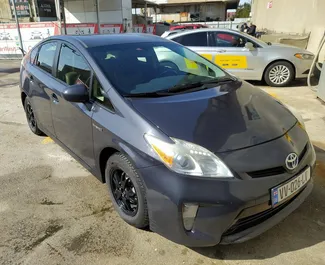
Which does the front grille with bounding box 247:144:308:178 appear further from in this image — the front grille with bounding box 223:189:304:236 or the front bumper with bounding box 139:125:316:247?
the front grille with bounding box 223:189:304:236

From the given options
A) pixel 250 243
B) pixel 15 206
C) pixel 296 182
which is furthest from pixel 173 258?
pixel 15 206

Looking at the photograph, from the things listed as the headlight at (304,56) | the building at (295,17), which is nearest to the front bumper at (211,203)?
the headlight at (304,56)

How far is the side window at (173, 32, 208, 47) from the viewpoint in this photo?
24.6ft

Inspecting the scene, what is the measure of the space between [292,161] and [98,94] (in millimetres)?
1682

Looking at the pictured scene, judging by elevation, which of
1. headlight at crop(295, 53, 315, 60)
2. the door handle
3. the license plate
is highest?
the door handle

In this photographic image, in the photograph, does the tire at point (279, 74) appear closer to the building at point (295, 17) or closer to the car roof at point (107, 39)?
the building at point (295, 17)

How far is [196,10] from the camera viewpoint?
52.8 m

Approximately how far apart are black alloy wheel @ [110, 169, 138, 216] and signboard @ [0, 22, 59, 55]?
12.8 meters

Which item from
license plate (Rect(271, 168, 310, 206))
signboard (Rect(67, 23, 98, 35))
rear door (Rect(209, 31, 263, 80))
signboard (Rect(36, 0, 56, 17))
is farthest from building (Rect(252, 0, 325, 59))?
signboard (Rect(36, 0, 56, 17))

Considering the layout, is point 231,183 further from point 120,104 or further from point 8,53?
point 8,53

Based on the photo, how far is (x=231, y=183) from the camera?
186 cm

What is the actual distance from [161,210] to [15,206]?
5.52 ft

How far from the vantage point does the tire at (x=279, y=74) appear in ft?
23.8

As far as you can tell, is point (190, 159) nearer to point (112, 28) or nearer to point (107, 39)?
point (107, 39)
